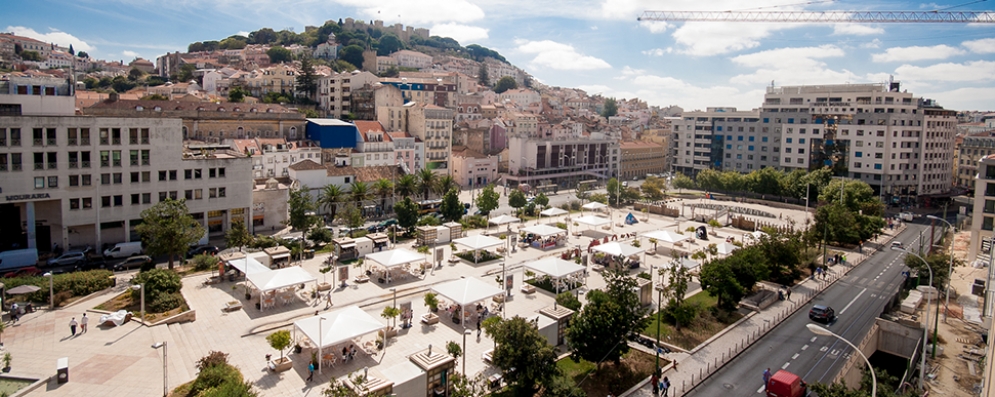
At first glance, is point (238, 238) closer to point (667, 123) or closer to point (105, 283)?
point (105, 283)

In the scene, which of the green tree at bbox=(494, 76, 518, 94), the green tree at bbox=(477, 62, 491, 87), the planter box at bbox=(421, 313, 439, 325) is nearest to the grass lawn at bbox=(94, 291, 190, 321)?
the planter box at bbox=(421, 313, 439, 325)

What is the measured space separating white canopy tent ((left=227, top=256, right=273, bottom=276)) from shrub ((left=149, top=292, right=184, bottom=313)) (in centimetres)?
330

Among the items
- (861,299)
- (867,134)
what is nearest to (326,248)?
(861,299)

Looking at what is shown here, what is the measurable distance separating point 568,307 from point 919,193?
2872 inches

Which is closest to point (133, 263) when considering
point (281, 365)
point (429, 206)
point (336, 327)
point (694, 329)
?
point (281, 365)

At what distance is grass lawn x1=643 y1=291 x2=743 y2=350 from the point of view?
28.0 metres

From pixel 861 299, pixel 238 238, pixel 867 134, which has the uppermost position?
pixel 867 134

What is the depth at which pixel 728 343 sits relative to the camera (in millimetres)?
28125

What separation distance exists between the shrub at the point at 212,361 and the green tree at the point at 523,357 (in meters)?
10.1

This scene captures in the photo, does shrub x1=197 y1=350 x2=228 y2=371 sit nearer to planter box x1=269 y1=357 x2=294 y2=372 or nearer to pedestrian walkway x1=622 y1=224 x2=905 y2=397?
planter box x1=269 y1=357 x2=294 y2=372

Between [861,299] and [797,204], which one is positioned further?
[797,204]

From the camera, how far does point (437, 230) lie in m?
44.7

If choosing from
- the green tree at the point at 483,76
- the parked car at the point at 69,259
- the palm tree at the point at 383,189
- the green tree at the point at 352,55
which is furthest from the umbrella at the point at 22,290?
the green tree at the point at 483,76

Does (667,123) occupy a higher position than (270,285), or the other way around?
(667,123)
